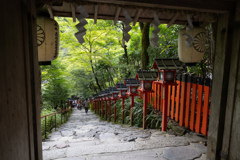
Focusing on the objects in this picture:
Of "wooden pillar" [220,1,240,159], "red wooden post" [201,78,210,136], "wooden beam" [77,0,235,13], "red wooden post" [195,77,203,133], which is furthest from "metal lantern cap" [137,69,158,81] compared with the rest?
"wooden beam" [77,0,235,13]

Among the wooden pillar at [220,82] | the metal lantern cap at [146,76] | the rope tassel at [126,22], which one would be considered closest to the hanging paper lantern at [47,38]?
the rope tassel at [126,22]

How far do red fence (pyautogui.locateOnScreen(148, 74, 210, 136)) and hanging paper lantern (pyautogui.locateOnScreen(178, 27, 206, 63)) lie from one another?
1494 millimetres

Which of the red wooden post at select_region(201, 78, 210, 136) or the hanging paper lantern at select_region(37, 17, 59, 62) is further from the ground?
the hanging paper lantern at select_region(37, 17, 59, 62)

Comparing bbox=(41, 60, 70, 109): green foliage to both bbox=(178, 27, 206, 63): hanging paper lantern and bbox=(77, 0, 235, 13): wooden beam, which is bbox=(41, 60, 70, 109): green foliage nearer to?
bbox=(178, 27, 206, 63): hanging paper lantern

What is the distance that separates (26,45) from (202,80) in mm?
4423

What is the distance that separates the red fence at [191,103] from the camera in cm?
414

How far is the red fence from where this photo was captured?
4.14 metres

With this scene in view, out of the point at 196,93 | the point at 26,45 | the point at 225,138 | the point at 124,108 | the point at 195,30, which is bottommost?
the point at 124,108

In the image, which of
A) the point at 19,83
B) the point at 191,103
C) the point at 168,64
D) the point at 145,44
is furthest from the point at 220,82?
the point at 145,44

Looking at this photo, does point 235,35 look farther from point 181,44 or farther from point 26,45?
point 26,45

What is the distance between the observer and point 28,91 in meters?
1.70

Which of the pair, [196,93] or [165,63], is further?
[165,63]

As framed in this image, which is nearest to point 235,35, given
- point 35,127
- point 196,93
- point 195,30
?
point 195,30

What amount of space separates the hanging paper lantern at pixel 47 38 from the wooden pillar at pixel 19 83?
572mm
